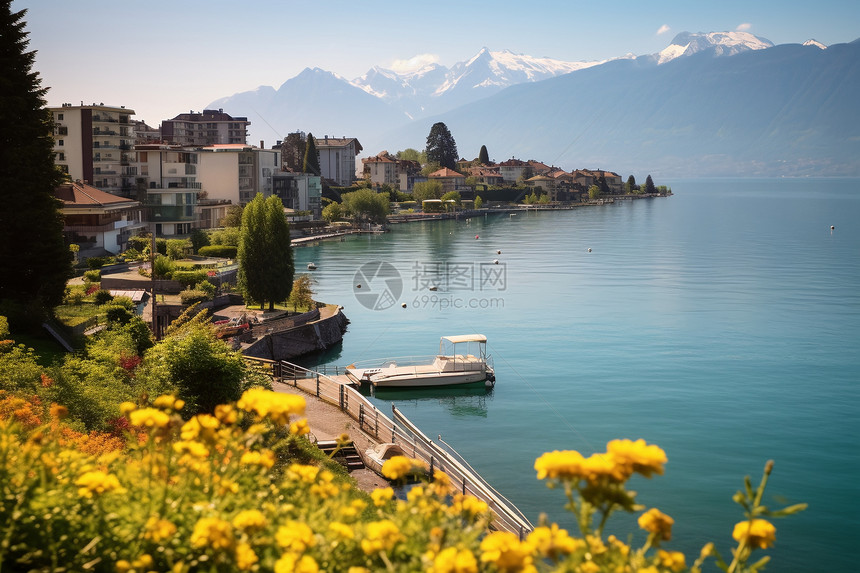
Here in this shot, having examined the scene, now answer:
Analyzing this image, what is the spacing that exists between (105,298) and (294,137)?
119 m

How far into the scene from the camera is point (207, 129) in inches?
5960

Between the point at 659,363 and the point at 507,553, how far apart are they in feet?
128

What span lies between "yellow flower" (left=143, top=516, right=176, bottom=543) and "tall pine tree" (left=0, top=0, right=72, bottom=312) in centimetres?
2208

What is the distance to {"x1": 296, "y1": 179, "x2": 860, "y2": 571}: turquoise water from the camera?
24.6 m

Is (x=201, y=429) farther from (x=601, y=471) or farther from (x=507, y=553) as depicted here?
(x=601, y=471)

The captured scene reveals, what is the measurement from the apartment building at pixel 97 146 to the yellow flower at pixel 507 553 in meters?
78.2

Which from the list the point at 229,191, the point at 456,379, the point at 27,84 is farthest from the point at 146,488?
the point at 229,191

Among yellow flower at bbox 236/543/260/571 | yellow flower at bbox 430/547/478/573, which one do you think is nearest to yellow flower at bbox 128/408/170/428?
yellow flower at bbox 236/543/260/571

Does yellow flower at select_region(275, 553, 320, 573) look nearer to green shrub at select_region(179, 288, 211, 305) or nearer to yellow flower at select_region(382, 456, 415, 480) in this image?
yellow flower at select_region(382, 456, 415, 480)

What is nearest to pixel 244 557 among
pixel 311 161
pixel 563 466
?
pixel 563 466

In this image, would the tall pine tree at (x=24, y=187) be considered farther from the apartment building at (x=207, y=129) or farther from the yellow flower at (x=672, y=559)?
the apartment building at (x=207, y=129)

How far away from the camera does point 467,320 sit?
53875mm

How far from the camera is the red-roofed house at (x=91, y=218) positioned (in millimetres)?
57537

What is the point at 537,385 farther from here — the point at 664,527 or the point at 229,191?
the point at 229,191
